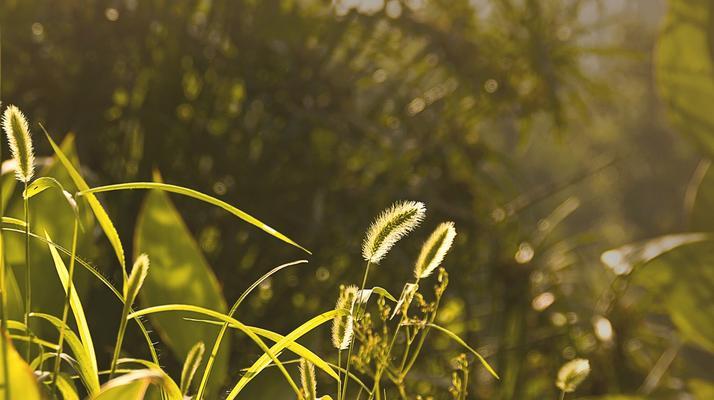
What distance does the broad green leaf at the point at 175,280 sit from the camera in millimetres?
424

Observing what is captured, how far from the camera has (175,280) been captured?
43 centimetres

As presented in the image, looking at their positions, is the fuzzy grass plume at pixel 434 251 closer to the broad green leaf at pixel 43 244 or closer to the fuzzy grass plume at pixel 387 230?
the fuzzy grass plume at pixel 387 230

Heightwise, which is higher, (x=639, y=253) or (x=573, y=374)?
(x=573, y=374)

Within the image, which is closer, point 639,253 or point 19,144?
point 19,144

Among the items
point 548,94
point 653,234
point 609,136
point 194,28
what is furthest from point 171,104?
point 609,136

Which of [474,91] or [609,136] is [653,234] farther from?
[474,91]

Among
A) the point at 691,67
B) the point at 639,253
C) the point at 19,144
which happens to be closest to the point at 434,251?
the point at 19,144

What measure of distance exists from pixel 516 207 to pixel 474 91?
106 millimetres

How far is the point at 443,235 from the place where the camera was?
0.28 meters

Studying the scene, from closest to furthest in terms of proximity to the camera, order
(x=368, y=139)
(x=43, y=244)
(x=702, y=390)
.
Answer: (x=43, y=244)
(x=702, y=390)
(x=368, y=139)

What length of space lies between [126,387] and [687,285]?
52 centimetres

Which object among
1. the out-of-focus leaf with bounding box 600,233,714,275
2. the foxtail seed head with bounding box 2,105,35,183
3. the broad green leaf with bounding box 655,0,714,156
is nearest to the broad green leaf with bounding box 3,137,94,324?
the foxtail seed head with bounding box 2,105,35,183

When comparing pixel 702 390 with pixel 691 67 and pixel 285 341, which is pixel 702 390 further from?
pixel 285 341

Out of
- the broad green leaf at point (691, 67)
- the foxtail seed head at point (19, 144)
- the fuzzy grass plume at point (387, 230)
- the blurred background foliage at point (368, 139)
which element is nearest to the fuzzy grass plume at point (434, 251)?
the fuzzy grass plume at point (387, 230)
